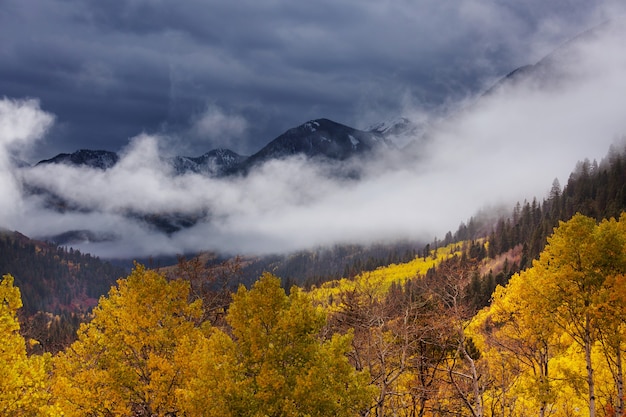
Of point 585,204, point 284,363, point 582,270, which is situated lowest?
point 284,363

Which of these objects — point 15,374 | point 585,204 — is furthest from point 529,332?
point 585,204

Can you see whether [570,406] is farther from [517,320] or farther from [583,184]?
[583,184]

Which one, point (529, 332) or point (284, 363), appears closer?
point (284, 363)

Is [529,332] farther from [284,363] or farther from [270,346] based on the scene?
[270,346]

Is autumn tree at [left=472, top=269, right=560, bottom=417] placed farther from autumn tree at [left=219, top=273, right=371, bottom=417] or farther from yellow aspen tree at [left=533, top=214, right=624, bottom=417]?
autumn tree at [left=219, top=273, right=371, bottom=417]

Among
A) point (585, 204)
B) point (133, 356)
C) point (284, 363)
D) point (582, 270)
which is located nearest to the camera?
point (284, 363)

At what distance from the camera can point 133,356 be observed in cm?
2373

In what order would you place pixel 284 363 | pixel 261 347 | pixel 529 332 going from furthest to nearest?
1. pixel 529 332
2. pixel 284 363
3. pixel 261 347

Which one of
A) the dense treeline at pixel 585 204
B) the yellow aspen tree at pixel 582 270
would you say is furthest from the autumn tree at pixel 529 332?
the dense treeline at pixel 585 204

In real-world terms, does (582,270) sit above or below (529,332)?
above

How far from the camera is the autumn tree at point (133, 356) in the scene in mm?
22000

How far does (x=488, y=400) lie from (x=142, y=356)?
104 feet

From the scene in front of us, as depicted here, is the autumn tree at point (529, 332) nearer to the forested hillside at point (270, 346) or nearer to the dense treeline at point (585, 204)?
the forested hillside at point (270, 346)

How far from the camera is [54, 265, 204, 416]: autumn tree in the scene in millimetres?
22000
